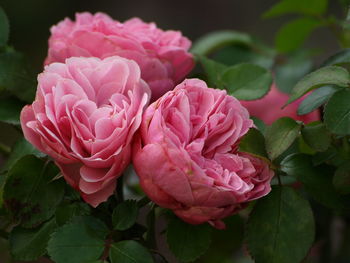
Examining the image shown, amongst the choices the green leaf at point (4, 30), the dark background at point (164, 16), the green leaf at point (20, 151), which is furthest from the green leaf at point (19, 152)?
the dark background at point (164, 16)

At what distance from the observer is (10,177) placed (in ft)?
1.64

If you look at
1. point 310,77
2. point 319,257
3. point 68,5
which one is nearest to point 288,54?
point 319,257

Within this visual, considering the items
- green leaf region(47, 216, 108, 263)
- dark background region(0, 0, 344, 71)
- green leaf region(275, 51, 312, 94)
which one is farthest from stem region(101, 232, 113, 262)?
dark background region(0, 0, 344, 71)

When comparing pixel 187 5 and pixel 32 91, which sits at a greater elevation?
pixel 32 91

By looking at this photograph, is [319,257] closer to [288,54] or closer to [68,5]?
[288,54]

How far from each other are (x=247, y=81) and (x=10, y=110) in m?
0.21

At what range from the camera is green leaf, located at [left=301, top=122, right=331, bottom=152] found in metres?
0.48

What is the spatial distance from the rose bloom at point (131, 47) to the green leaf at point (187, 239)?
0.11 m

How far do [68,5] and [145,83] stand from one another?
1983 mm

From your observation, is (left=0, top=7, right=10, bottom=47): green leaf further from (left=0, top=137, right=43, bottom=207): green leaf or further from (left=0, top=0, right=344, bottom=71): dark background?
(left=0, top=0, right=344, bottom=71): dark background

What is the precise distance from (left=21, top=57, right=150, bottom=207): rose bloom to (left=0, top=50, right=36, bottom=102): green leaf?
0.10m

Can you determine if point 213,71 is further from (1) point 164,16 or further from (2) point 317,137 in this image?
(1) point 164,16

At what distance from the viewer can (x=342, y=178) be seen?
1.58ft

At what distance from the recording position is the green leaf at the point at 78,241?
0.45m
